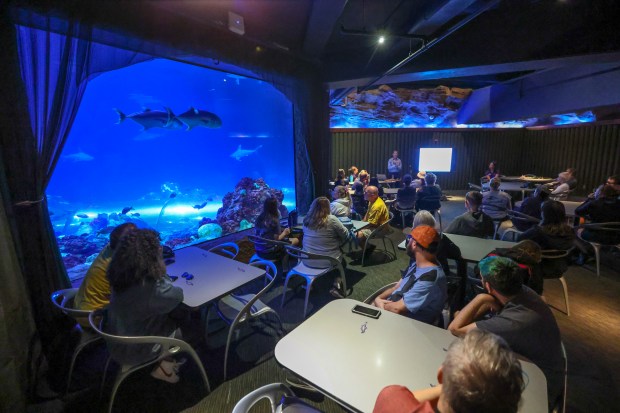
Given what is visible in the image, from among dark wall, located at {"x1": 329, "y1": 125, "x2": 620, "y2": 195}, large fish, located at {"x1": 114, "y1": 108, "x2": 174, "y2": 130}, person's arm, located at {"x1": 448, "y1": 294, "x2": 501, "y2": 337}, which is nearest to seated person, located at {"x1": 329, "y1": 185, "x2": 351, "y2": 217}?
person's arm, located at {"x1": 448, "y1": 294, "x2": 501, "y2": 337}

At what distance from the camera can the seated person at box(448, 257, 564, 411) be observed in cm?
132

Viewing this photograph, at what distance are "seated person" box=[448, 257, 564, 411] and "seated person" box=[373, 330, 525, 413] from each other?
751mm

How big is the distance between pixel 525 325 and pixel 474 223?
7.28 feet

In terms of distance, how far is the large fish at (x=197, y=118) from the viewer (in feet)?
15.6

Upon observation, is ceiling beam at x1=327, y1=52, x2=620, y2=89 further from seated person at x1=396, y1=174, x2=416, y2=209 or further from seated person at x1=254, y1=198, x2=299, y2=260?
seated person at x1=254, y1=198, x2=299, y2=260

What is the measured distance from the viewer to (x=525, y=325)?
134 centimetres

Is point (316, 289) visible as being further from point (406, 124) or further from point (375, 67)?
point (406, 124)

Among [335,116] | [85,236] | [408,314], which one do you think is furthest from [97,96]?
[408,314]

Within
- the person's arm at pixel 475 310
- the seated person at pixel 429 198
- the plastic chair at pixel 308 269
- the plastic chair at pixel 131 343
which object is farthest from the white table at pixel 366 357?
the seated person at pixel 429 198

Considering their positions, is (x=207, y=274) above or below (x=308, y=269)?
above

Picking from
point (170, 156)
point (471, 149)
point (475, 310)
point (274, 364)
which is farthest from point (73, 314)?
point (170, 156)

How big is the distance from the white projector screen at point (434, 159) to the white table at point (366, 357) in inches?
428

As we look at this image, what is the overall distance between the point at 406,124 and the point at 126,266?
1160cm

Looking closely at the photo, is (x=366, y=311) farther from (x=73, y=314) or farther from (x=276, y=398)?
(x=73, y=314)
